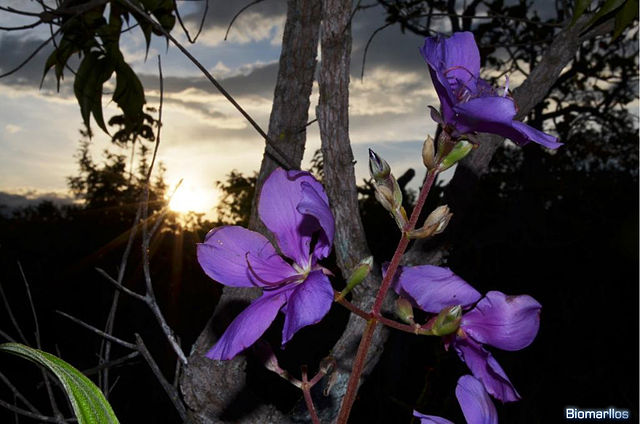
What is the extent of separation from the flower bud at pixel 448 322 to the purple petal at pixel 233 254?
186 millimetres

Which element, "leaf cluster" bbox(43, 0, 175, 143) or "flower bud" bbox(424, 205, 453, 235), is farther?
"leaf cluster" bbox(43, 0, 175, 143)

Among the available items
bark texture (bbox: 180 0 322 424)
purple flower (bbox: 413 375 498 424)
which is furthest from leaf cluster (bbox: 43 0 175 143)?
purple flower (bbox: 413 375 498 424)

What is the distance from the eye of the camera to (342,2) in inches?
54.1

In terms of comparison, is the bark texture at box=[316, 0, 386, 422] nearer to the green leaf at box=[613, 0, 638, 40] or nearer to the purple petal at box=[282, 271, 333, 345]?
the green leaf at box=[613, 0, 638, 40]

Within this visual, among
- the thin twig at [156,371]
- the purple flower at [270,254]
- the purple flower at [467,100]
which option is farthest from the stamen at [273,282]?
the thin twig at [156,371]

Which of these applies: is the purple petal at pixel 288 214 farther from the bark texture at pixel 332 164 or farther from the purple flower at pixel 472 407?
the bark texture at pixel 332 164

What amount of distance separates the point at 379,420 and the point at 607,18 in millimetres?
2370

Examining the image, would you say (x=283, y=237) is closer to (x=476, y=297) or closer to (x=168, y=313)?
(x=476, y=297)

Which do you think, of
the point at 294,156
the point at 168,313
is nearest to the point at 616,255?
the point at 168,313

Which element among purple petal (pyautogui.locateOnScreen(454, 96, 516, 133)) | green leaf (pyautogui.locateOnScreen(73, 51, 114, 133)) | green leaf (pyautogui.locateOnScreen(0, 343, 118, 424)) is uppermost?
green leaf (pyautogui.locateOnScreen(73, 51, 114, 133))

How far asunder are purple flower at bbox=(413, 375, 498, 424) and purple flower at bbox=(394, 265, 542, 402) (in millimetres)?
31

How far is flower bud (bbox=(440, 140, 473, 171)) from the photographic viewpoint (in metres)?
0.55

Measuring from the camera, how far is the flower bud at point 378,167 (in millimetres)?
539

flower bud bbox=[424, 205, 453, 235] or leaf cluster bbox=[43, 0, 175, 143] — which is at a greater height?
leaf cluster bbox=[43, 0, 175, 143]
